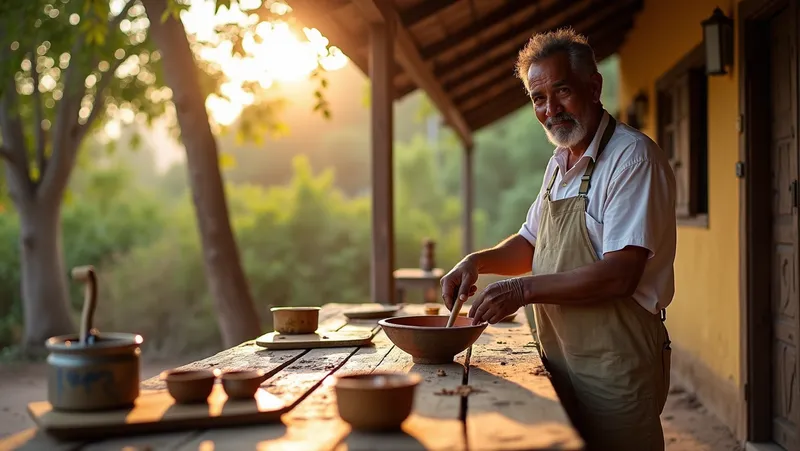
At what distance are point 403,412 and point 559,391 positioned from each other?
1.06 m

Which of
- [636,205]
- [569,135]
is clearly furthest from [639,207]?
[569,135]

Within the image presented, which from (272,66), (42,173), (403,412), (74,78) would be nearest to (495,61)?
(272,66)

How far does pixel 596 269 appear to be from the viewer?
7.61 feet

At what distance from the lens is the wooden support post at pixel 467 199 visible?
11453mm

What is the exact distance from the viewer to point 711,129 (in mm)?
5352

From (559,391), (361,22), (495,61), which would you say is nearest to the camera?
(559,391)

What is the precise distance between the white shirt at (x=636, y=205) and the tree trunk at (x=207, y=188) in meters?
3.89

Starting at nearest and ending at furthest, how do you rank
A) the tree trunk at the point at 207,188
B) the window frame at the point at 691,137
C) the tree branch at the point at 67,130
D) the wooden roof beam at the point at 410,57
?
the wooden roof beam at the point at 410,57, the tree trunk at the point at 207,188, the window frame at the point at 691,137, the tree branch at the point at 67,130

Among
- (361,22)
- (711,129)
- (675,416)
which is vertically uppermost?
(361,22)

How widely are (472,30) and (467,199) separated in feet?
17.5

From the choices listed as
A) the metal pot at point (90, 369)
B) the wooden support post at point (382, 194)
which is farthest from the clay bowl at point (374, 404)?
the wooden support post at point (382, 194)

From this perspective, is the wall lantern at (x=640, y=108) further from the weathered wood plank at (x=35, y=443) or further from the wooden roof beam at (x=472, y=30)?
the weathered wood plank at (x=35, y=443)

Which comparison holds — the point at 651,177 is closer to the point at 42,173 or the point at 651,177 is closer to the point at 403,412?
the point at 403,412

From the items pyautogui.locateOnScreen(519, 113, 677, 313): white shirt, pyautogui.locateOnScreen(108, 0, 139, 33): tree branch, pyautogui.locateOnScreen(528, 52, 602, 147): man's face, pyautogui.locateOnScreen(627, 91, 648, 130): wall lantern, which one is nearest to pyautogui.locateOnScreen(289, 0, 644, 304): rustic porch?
pyautogui.locateOnScreen(627, 91, 648, 130): wall lantern
